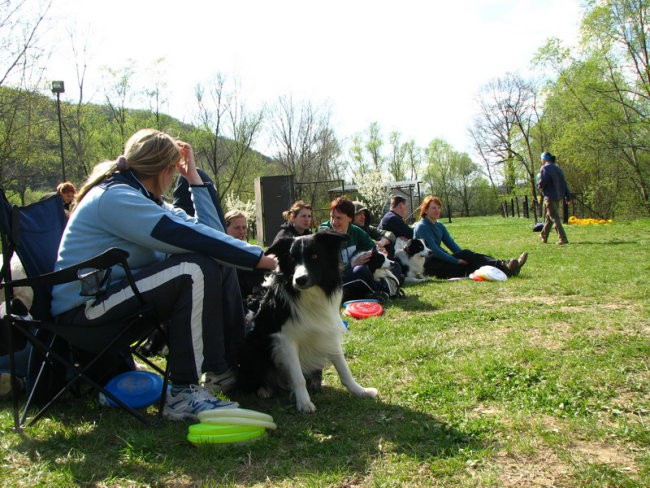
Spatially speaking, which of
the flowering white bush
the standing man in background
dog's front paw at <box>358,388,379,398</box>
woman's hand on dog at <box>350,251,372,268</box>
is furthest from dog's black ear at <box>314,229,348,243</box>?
the flowering white bush

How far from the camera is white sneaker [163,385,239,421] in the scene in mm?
2867

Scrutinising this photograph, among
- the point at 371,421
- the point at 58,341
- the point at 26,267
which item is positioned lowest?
the point at 371,421

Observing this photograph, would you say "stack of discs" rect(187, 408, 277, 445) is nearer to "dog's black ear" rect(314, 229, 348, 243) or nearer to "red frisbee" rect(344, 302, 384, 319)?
"dog's black ear" rect(314, 229, 348, 243)

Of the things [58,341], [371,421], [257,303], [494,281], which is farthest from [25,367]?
[494,281]

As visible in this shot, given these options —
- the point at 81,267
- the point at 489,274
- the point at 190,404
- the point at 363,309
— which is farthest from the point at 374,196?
the point at 81,267

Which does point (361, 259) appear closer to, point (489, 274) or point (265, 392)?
point (489, 274)

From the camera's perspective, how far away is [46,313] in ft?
9.43

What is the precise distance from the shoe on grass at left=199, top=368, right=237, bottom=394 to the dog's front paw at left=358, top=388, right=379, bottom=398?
0.88 metres

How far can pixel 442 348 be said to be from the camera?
4.19 metres

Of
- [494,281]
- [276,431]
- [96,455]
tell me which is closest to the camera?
[96,455]

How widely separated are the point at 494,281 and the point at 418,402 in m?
5.02

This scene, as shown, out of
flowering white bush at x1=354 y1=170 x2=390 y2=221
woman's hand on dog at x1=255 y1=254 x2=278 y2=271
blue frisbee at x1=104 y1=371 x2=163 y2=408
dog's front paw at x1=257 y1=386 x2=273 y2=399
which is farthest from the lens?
flowering white bush at x1=354 y1=170 x2=390 y2=221

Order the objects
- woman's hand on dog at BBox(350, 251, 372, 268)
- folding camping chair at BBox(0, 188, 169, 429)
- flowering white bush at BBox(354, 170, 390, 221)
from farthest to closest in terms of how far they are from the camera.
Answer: flowering white bush at BBox(354, 170, 390, 221) → woman's hand on dog at BBox(350, 251, 372, 268) → folding camping chair at BBox(0, 188, 169, 429)

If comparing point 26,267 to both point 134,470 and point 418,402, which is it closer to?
point 134,470
